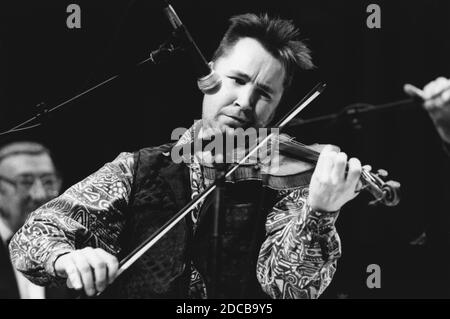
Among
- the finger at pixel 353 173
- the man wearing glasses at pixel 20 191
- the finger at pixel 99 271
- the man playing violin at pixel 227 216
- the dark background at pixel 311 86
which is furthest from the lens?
the man wearing glasses at pixel 20 191

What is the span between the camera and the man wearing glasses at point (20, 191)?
2641mm

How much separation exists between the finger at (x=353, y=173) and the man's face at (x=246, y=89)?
584 millimetres

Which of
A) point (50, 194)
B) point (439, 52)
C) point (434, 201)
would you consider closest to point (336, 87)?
point (439, 52)

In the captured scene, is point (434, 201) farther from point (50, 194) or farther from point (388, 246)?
point (50, 194)

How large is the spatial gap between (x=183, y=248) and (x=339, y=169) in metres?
0.70

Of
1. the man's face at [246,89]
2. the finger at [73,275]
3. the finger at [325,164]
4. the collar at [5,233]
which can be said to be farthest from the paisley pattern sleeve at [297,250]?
the collar at [5,233]

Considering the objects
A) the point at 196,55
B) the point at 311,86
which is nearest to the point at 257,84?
the point at 311,86

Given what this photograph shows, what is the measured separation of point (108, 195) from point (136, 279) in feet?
1.16

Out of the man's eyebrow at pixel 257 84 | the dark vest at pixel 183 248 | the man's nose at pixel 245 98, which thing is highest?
the man's eyebrow at pixel 257 84

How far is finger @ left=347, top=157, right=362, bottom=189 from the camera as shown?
1.98 metres

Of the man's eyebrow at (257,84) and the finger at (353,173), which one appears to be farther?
the man's eyebrow at (257,84)

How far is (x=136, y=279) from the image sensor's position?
232 centimetres

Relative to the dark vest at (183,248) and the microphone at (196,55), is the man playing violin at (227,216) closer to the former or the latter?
the dark vest at (183,248)
